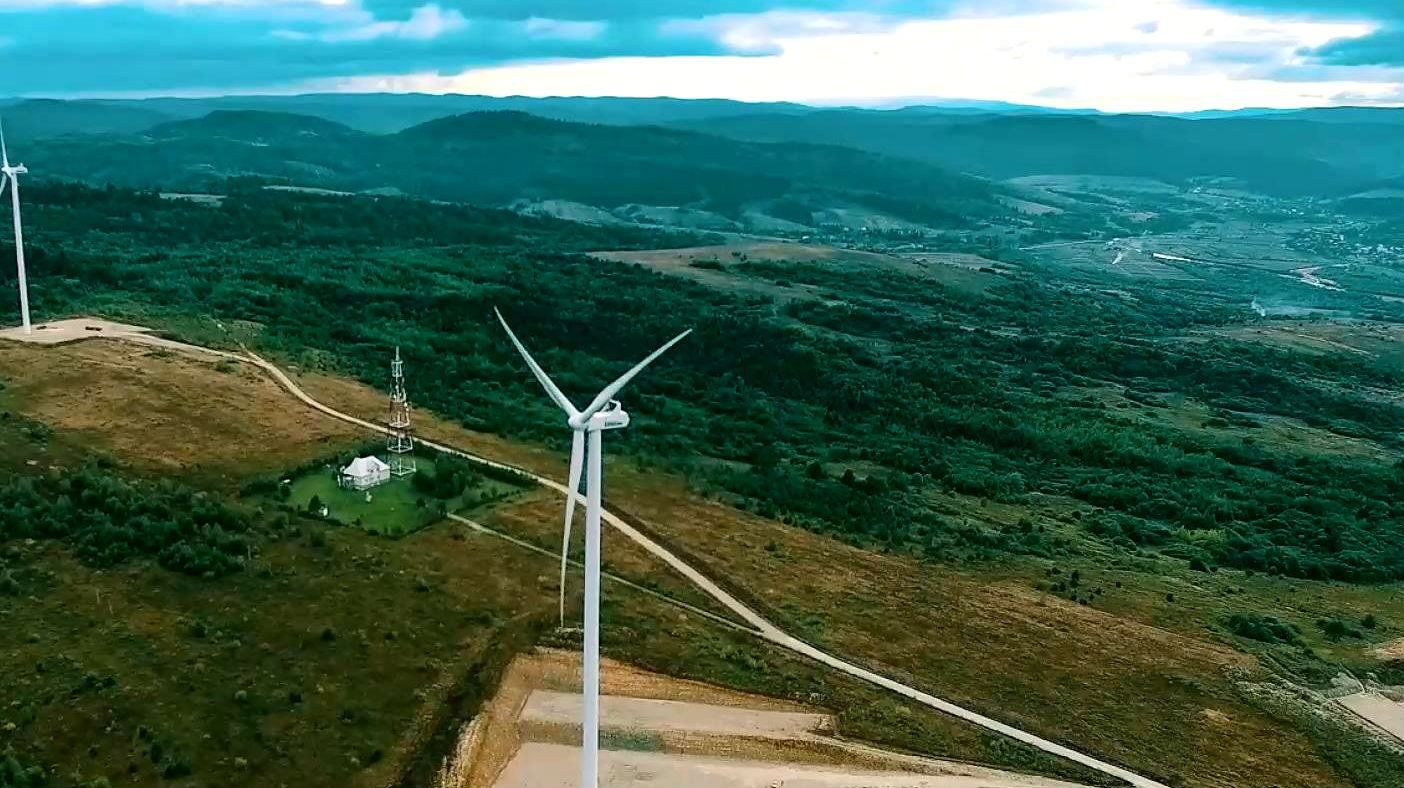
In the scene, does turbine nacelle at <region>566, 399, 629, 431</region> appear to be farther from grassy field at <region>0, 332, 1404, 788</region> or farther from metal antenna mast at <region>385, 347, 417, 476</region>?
metal antenna mast at <region>385, 347, 417, 476</region>

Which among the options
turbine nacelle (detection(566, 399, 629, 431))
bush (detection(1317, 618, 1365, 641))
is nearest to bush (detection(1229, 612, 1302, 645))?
bush (detection(1317, 618, 1365, 641))

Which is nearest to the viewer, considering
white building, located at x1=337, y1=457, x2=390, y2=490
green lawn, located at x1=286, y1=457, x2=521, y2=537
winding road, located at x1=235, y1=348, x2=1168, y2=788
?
winding road, located at x1=235, y1=348, x2=1168, y2=788

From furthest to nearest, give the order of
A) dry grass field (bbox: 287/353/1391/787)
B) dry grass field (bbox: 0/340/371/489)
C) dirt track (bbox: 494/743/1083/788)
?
dry grass field (bbox: 0/340/371/489)
dry grass field (bbox: 287/353/1391/787)
dirt track (bbox: 494/743/1083/788)

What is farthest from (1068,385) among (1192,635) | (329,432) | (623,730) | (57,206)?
(57,206)

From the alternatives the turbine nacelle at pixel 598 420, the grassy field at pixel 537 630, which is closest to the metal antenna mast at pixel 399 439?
the grassy field at pixel 537 630

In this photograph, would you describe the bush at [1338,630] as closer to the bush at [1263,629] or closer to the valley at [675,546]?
the valley at [675,546]

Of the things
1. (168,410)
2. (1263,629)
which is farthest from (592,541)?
(168,410)
